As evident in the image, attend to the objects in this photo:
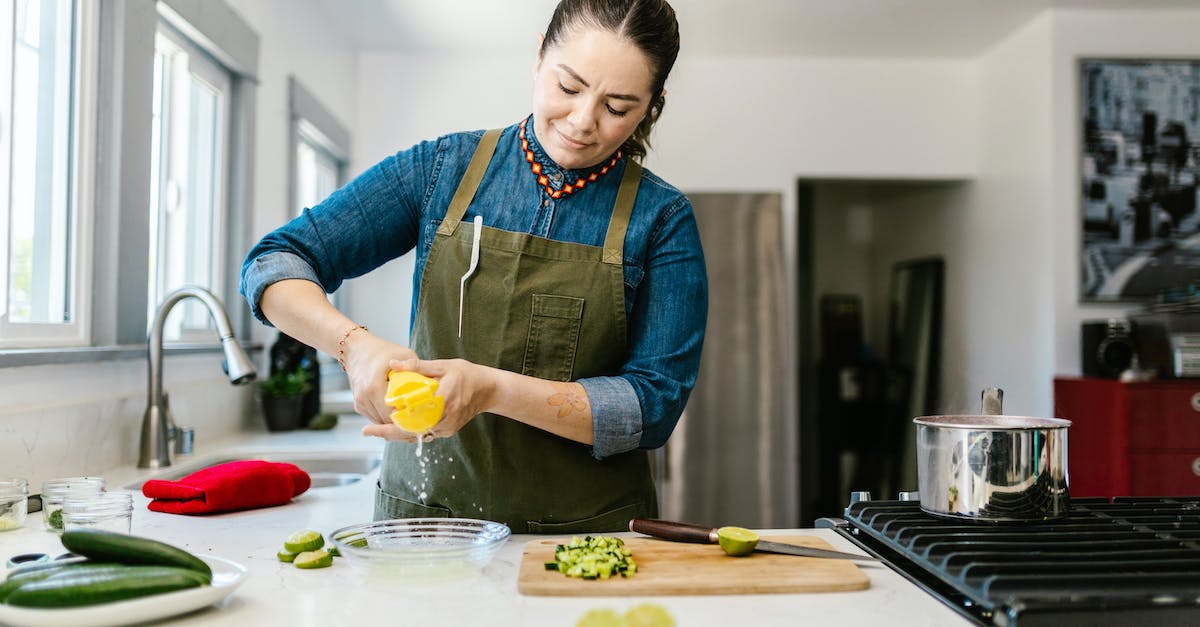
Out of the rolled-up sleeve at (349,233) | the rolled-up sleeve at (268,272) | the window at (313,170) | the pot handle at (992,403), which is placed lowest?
the pot handle at (992,403)

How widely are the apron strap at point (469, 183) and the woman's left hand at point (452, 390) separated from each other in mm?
307

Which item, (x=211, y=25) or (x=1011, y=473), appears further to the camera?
(x=211, y=25)

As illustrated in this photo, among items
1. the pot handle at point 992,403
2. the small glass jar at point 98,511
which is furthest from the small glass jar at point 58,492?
the pot handle at point 992,403

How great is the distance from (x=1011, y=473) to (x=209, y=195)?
2.41 metres

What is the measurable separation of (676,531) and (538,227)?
514 millimetres

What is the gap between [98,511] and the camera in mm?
1135

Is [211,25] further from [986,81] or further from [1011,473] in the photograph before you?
[986,81]

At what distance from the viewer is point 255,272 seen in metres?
1.25

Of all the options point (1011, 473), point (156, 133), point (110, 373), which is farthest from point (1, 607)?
point (156, 133)

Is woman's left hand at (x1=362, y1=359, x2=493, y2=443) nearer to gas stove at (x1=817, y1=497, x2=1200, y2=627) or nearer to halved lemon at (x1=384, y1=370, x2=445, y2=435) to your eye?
halved lemon at (x1=384, y1=370, x2=445, y2=435)

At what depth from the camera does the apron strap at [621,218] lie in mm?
1376

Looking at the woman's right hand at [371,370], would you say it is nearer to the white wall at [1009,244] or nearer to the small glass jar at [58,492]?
the small glass jar at [58,492]

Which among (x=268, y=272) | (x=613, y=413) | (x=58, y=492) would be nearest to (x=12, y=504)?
(x=58, y=492)

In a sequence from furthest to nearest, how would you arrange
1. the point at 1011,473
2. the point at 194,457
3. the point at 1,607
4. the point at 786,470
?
the point at 786,470, the point at 194,457, the point at 1011,473, the point at 1,607
